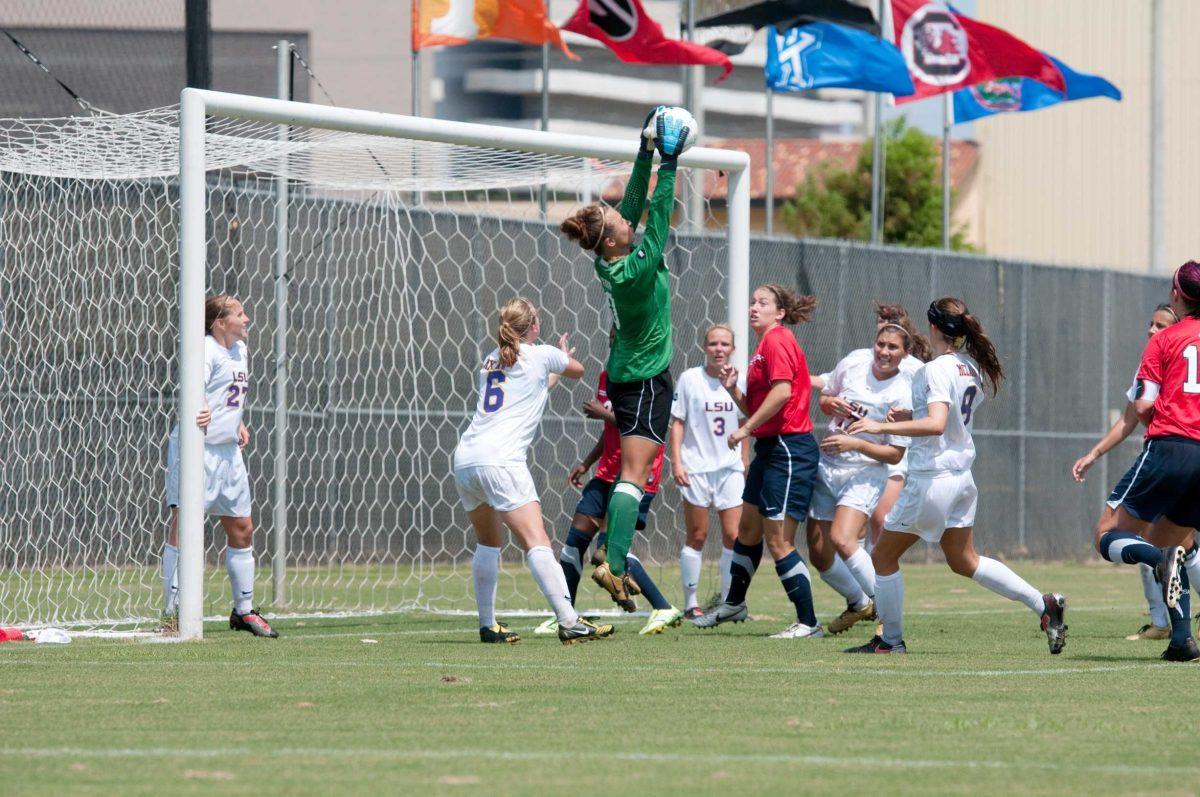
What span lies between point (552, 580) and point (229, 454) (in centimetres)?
235

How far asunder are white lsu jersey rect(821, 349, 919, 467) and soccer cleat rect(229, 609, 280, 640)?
132 inches

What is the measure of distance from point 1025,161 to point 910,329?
36.7m

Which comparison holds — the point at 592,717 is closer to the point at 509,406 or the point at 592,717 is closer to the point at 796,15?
the point at 509,406

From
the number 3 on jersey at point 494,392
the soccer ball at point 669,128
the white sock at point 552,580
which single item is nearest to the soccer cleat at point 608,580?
the white sock at point 552,580

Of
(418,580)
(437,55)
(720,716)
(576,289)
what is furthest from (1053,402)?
(437,55)

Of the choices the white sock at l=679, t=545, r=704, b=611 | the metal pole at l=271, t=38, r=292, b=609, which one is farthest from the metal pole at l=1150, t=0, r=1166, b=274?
the metal pole at l=271, t=38, r=292, b=609

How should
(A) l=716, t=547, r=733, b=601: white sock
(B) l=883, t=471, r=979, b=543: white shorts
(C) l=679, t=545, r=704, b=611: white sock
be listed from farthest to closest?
1. (C) l=679, t=545, r=704, b=611: white sock
2. (A) l=716, t=547, r=733, b=601: white sock
3. (B) l=883, t=471, r=979, b=543: white shorts

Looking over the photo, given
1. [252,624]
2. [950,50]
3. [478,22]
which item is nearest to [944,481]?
[252,624]

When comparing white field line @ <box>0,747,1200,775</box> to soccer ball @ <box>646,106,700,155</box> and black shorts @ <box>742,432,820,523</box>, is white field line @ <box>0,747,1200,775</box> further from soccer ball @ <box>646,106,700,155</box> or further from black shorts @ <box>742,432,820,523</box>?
black shorts @ <box>742,432,820,523</box>

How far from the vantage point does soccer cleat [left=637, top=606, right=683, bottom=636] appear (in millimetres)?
10328

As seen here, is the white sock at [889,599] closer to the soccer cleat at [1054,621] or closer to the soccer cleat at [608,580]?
the soccer cleat at [1054,621]

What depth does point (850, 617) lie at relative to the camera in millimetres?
10648

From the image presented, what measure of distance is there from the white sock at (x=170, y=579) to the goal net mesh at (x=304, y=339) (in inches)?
12.3

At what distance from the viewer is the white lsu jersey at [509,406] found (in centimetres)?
947
